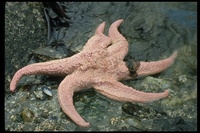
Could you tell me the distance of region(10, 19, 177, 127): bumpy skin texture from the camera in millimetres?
4965

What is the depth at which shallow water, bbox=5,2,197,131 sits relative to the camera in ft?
16.1

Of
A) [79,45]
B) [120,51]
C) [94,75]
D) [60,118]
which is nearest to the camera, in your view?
[60,118]

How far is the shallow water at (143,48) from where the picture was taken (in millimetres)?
4914

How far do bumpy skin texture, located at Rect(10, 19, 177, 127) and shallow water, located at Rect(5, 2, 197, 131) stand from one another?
5.9 inches

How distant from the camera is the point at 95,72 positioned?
17.1 feet

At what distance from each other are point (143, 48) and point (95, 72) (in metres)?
1.30

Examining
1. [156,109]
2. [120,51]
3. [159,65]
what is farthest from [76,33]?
[156,109]

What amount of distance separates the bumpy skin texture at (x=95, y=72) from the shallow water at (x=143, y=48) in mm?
150

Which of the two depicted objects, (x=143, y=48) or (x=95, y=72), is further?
(x=143, y=48)

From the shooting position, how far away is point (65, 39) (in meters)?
6.35

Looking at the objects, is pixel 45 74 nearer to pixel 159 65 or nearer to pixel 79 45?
pixel 79 45

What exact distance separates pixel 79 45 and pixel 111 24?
82cm

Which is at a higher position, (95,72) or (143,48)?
(143,48)

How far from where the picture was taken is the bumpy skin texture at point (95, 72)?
16.3 feet
